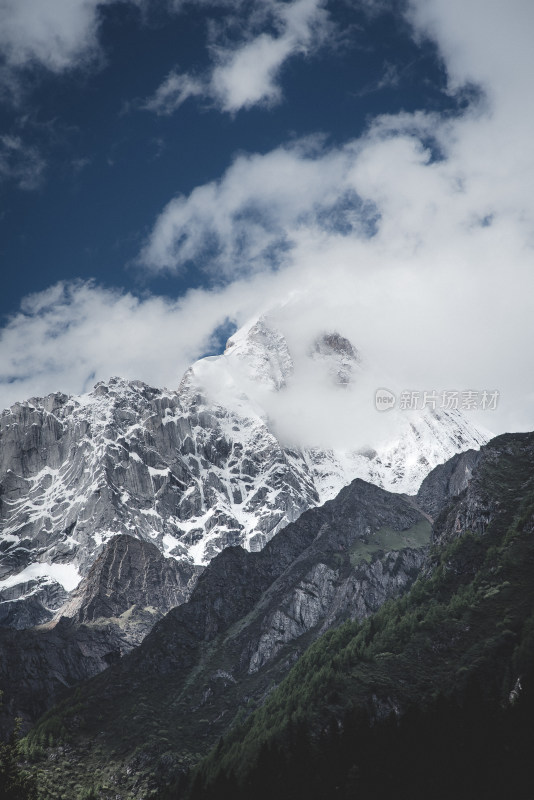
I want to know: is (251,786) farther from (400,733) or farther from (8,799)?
(8,799)

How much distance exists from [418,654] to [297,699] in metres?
36.2

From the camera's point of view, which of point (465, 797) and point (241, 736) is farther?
point (241, 736)

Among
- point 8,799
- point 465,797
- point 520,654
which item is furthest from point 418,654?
point 8,799

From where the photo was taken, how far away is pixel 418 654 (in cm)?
17538

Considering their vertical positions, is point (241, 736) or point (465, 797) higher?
point (241, 736)

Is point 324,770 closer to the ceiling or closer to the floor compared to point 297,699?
closer to the floor

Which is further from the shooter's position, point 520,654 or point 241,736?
point 241,736

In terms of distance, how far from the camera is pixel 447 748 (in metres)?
130

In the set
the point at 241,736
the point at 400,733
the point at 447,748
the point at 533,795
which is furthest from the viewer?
the point at 241,736

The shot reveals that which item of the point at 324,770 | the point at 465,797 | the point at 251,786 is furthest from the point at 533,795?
the point at 251,786

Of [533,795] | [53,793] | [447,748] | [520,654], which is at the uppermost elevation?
[53,793]

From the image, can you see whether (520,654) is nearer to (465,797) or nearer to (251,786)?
(465,797)

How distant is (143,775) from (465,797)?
11100cm

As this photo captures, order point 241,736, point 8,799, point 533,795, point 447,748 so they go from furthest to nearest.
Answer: point 241,736
point 447,748
point 533,795
point 8,799
